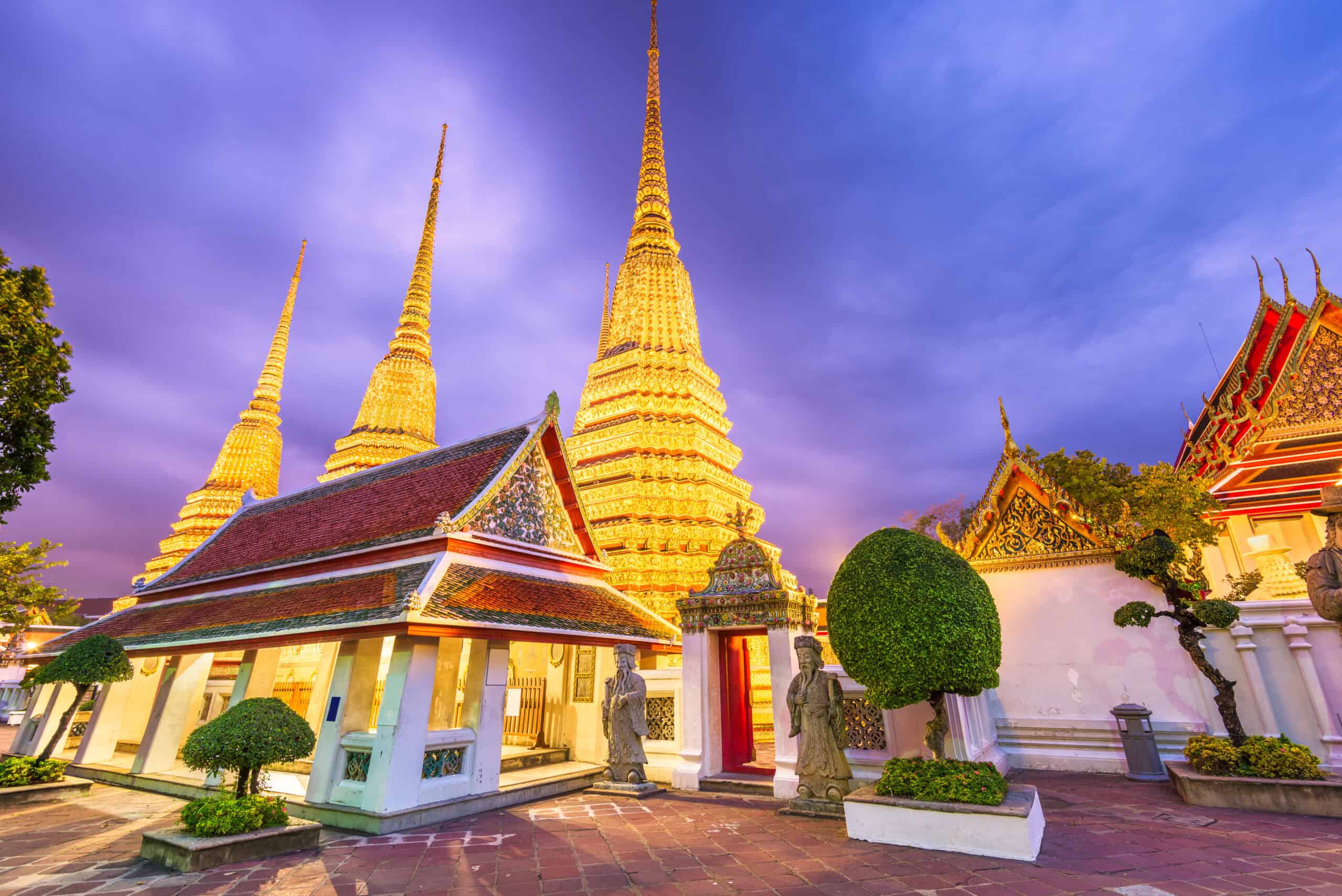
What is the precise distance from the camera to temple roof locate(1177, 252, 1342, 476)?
37.8 feet

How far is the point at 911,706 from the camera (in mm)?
8008

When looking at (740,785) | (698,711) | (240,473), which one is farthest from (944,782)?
(240,473)

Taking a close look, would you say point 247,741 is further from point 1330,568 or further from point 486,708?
point 1330,568

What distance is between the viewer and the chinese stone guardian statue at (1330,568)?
5746mm

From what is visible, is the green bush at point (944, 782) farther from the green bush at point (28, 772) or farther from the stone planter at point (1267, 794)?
the green bush at point (28, 772)

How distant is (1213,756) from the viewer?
23.5 feet

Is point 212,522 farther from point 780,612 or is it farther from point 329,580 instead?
point 780,612

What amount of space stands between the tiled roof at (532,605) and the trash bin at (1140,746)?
23.3ft

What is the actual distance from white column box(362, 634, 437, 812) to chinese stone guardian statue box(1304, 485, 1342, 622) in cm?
947

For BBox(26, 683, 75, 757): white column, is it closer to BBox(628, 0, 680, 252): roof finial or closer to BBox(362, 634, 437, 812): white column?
BBox(362, 634, 437, 812): white column

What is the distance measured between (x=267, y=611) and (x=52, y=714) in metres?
6.82

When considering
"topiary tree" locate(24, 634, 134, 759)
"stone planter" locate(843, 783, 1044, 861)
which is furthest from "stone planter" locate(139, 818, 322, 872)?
"stone planter" locate(843, 783, 1044, 861)

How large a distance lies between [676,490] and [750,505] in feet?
11.5

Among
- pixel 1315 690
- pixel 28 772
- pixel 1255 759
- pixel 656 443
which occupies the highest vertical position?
pixel 656 443
